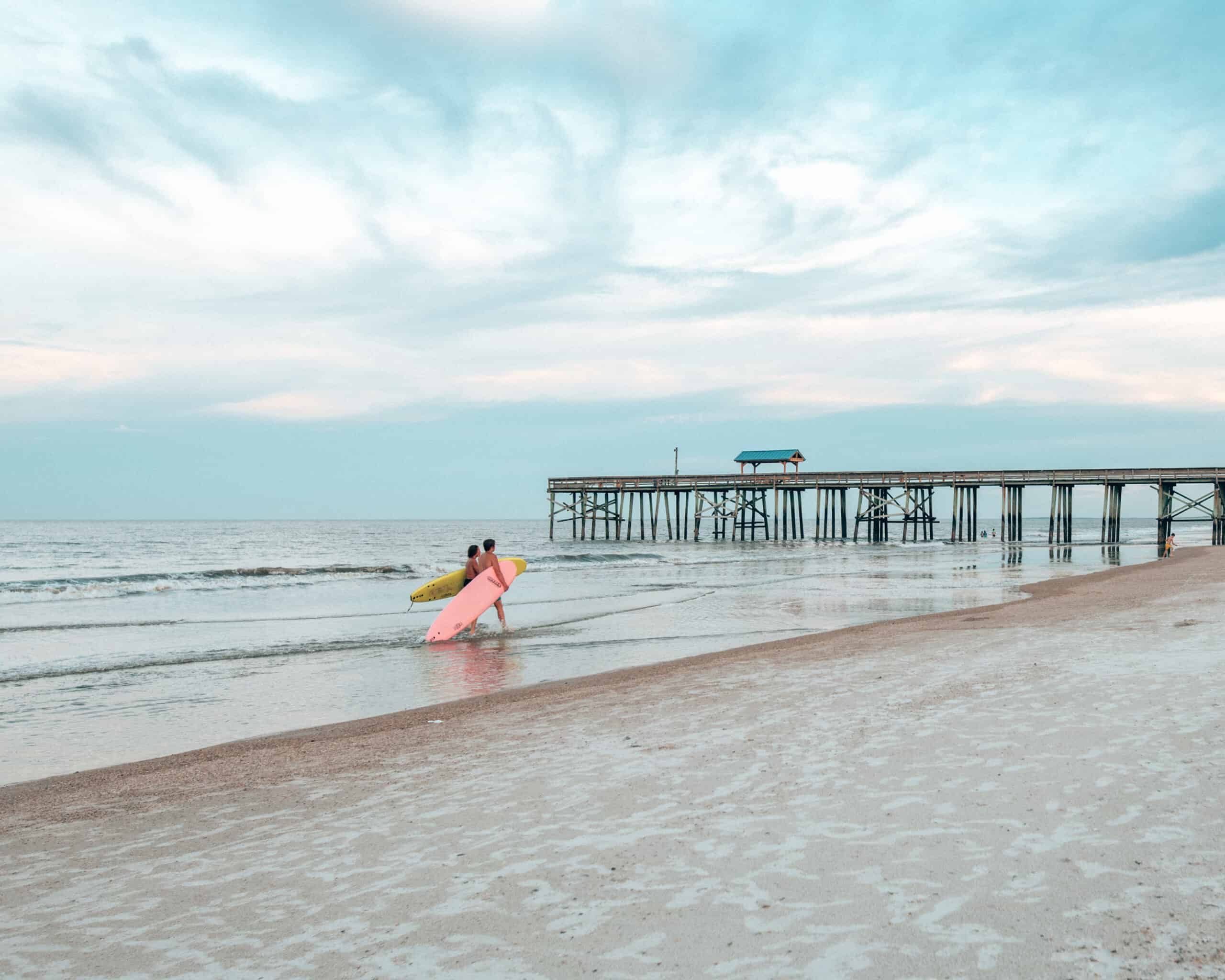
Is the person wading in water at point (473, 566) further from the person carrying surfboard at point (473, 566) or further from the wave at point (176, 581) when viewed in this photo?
the wave at point (176, 581)

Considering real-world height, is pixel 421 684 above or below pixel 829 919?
below

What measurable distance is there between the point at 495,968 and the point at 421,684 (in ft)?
24.9

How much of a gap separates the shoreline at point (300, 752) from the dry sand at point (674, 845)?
0.05m

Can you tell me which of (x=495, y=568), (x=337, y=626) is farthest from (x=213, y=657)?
(x=495, y=568)

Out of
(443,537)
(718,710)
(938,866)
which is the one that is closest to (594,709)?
(718,710)

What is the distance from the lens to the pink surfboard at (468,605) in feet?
47.5

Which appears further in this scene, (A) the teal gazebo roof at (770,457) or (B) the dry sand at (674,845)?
(A) the teal gazebo roof at (770,457)

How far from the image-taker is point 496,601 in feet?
50.6

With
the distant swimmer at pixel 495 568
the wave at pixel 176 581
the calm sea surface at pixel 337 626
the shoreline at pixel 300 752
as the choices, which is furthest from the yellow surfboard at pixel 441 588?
the wave at pixel 176 581

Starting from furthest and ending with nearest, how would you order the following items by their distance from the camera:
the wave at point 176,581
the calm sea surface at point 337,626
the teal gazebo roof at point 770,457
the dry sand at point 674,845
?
the teal gazebo roof at point 770,457 → the wave at point 176,581 → the calm sea surface at point 337,626 → the dry sand at point 674,845

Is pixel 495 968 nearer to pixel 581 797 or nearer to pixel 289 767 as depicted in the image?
pixel 581 797

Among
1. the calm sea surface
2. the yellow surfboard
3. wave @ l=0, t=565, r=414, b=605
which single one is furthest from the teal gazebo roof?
the yellow surfboard

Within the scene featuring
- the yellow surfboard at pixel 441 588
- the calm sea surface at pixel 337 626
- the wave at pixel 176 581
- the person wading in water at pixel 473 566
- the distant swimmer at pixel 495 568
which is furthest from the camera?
the wave at pixel 176 581

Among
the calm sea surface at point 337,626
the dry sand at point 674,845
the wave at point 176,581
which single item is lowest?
the wave at point 176,581
